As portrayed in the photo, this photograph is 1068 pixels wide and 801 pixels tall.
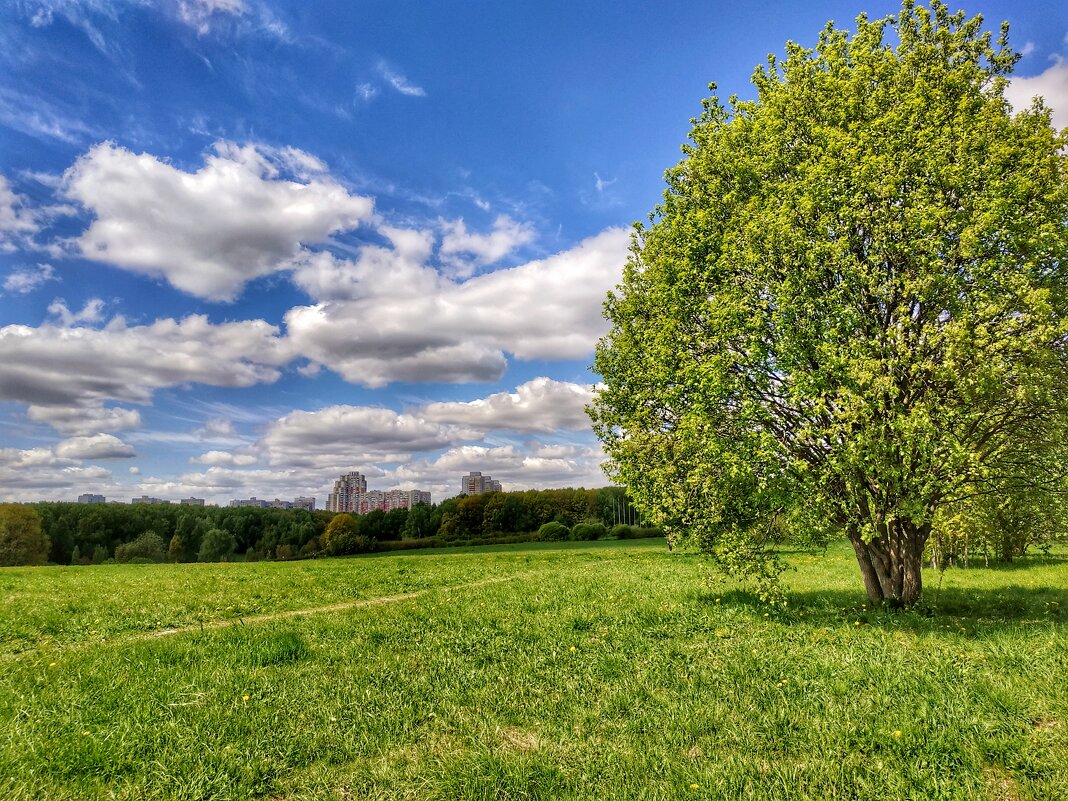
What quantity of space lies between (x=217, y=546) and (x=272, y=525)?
13.1 meters

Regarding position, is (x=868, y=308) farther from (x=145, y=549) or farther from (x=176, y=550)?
(x=176, y=550)

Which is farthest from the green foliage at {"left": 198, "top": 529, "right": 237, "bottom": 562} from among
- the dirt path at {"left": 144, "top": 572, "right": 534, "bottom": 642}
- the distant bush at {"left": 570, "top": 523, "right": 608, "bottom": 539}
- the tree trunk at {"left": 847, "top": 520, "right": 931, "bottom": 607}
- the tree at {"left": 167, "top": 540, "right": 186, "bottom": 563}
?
the tree trunk at {"left": 847, "top": 520, "right": 931, "bottom": 607}

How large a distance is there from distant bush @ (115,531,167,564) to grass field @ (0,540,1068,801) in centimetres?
9529

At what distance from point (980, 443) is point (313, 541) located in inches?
4366

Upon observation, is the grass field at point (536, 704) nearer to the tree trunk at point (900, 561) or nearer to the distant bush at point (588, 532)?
the tree trunk at point (900, 561)

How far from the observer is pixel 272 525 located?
11738 centimetres

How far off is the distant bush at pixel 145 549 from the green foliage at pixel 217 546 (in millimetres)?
6526

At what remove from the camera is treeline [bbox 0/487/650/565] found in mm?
98750

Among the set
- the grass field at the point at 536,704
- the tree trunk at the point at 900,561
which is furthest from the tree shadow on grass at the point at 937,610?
the tree trunk at the point at 900,561

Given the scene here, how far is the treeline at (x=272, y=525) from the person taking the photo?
324ft

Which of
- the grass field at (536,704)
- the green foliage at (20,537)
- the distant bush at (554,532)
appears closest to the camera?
the grass field at (536,704)

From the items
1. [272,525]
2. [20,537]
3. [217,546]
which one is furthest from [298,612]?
[272,525]

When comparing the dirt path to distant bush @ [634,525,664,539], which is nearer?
the dirt path

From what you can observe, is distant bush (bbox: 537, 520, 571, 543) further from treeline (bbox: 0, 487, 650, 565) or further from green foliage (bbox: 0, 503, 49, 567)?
green foliage (bbox: 0, 503, 49, 567)
